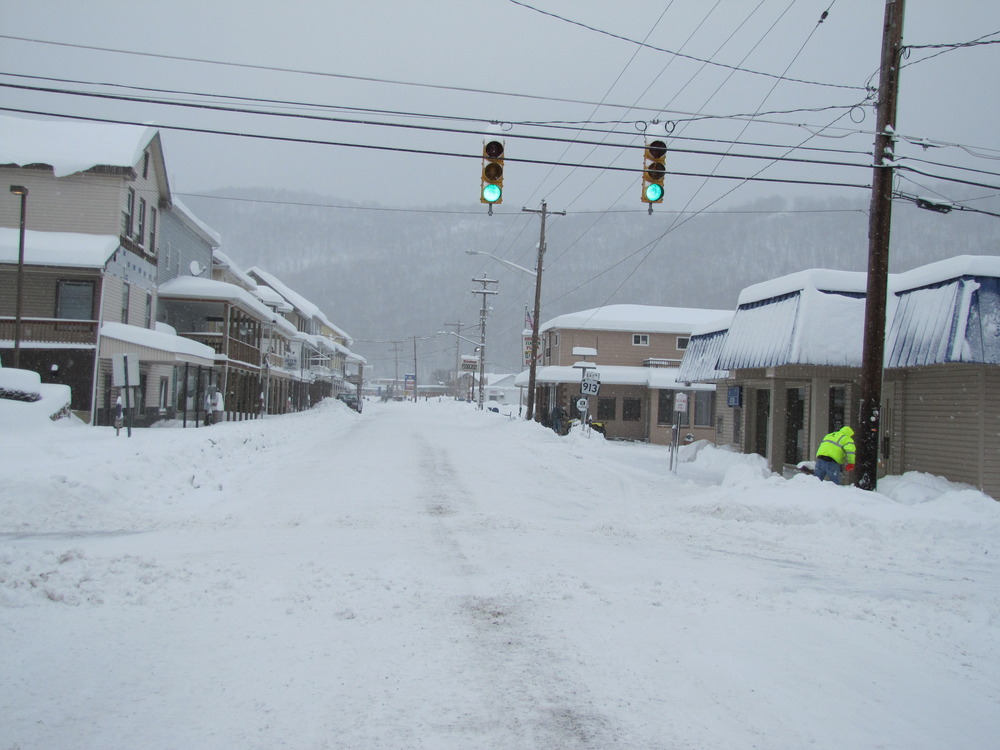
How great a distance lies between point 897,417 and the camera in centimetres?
1903

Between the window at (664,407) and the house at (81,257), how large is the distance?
23.5 metres

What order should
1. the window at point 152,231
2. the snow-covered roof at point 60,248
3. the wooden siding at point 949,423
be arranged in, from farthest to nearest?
the window at point 152,231, the snow-covered roof at point 60,248, the wooden siding at point 949,423

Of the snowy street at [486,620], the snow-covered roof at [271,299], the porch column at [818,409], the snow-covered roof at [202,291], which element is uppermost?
the snow-covered roof at [271,299]

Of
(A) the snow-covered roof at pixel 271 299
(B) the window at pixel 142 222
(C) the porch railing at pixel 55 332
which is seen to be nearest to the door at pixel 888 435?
(C) the porch railing at pixel 55 332

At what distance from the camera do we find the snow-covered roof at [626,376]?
143 feet

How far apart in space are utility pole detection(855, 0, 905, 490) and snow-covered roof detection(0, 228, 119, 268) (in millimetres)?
24355

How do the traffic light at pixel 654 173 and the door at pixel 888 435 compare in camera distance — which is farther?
the door at pixel 888 435

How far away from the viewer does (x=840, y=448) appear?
625 inches

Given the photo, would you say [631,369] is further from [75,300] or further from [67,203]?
[67,203]

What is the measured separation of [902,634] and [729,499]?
24.8 ft

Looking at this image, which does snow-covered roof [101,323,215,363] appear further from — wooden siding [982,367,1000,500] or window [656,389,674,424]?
window [656,389,674,424]

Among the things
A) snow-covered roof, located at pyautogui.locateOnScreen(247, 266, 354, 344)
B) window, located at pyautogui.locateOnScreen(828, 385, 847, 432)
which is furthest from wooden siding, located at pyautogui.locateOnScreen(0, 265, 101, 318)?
snow-covered roof, located at pyautogui.locateOnScreen(247, 266, 354, 344)

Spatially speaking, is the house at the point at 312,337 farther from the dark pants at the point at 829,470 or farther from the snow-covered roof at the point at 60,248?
the dark pants at the point at 829,470

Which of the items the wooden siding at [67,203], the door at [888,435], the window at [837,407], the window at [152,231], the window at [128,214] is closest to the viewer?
the door at [888,435]
